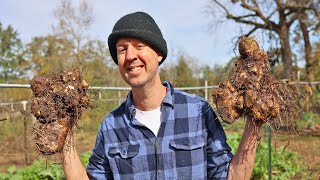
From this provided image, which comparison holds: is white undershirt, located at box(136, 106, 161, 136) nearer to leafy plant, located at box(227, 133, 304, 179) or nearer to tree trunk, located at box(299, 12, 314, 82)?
leafy plant, located at box(227, 133, 304, 179)

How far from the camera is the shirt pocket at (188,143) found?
189 centimetres

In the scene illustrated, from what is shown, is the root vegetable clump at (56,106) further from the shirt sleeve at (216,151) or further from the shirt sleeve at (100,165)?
the shirt sleeve at (216,151)

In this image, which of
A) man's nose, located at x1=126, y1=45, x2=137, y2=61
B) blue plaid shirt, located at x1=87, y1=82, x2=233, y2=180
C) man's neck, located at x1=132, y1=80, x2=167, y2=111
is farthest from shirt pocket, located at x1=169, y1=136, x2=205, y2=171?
man's nose, located at x1=126, y1=45, x2=137, y2=61

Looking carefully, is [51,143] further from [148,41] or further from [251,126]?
[251,126]

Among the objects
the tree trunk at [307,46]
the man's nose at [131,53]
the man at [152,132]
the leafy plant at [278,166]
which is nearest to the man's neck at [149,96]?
the man at [152,132]

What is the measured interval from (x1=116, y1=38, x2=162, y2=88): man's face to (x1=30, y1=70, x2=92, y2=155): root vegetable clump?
27 centimetres

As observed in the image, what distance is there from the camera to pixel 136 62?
5.83 ft

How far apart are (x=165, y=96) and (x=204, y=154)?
379 mm

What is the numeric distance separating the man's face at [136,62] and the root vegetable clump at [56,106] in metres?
0.27

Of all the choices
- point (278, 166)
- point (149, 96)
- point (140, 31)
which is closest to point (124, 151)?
point (149, 96)

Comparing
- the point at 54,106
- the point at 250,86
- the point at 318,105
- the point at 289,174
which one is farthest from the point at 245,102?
the point at 318,105

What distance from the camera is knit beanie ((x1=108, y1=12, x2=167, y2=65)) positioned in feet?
5.86

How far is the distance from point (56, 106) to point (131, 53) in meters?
0.46

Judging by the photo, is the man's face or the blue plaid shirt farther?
the blue plaid shirt
